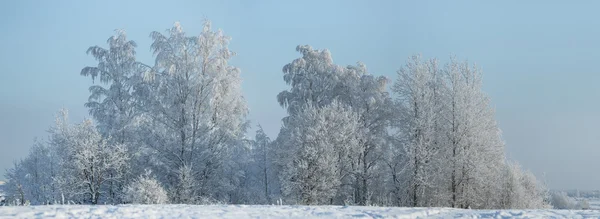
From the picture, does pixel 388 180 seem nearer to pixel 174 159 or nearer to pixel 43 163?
pixel 174 159

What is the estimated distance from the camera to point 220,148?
29.2 meters

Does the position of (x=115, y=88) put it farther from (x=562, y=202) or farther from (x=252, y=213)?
(x=562, y=202)

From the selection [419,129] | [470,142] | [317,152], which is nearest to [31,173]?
[317,152]

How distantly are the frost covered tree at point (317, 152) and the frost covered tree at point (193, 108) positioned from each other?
3.67 metres

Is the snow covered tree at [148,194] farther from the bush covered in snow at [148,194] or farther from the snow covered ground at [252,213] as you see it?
the snow covered ground at [252,213]

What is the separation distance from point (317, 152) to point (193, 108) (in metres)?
7.72

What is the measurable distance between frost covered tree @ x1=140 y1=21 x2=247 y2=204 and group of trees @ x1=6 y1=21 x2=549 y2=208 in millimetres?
62

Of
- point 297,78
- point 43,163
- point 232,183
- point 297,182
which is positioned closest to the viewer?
point 297,182

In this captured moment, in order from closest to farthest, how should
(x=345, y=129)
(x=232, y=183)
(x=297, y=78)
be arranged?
(x=345, y=129)
(x=232, y=183)
(x=297, y=78)

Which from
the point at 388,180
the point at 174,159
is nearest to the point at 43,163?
the point at 174,159

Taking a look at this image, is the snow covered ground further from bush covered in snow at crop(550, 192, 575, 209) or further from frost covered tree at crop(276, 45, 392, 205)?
bush covered in snow at crop(550, 192, 575, 209)

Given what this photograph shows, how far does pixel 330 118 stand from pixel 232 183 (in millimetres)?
7652

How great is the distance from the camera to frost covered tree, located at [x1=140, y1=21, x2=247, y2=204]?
28.6m

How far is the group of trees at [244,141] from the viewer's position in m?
27.1
